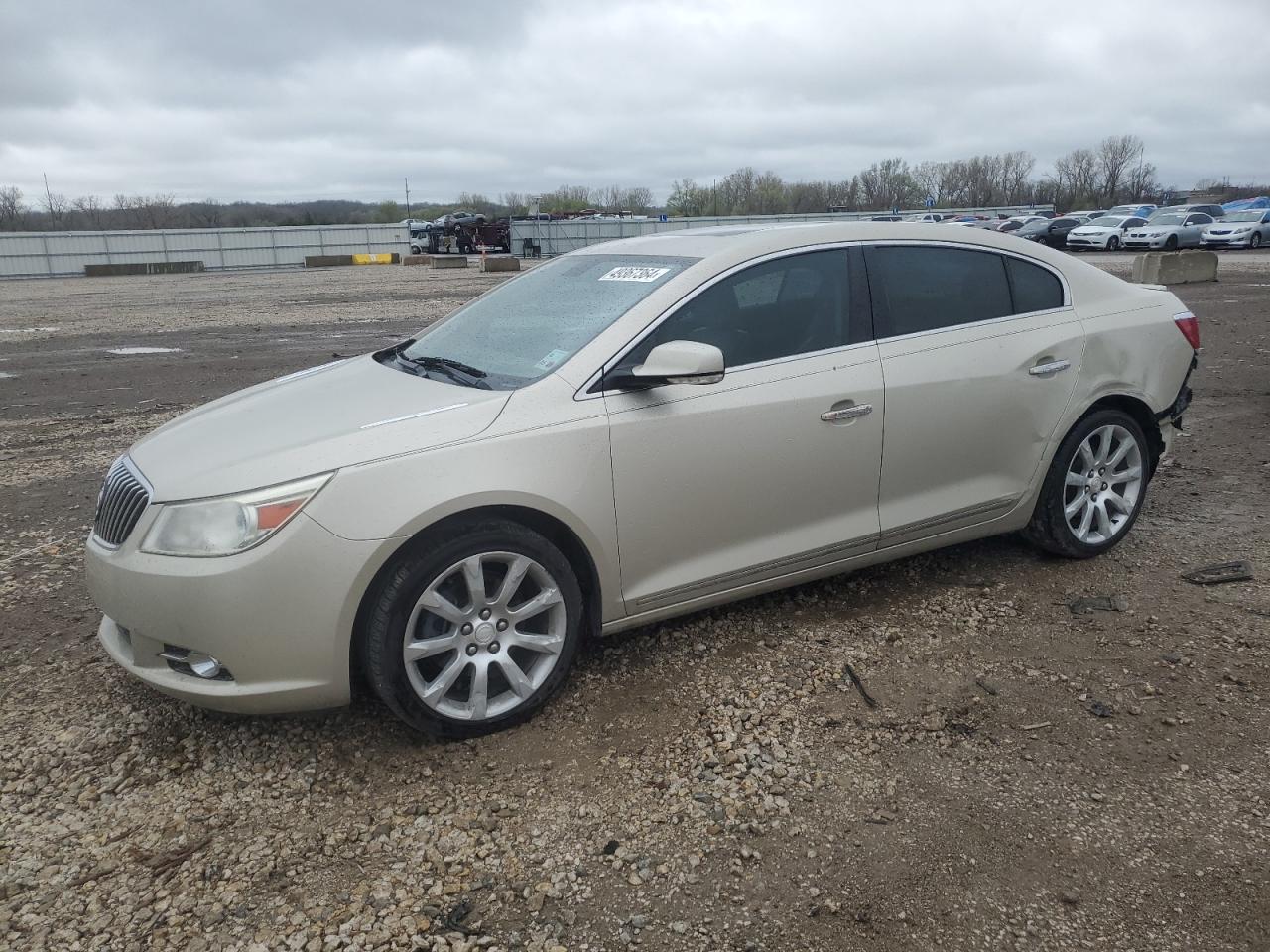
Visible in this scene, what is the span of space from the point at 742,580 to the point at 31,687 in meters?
2.82

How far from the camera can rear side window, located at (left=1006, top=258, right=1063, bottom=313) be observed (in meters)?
4.48

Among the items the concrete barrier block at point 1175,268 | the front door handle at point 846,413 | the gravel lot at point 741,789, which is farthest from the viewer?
the concrete barrier block at point 1175,268

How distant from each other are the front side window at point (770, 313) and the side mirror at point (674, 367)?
0.41ft

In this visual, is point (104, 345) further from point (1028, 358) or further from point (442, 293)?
point (1028, 358)

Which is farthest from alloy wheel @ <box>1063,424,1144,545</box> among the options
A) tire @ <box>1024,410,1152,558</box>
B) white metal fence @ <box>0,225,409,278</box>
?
white metal fence @ <box>0,225,409,278</box>

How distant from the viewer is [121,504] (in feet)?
10.9

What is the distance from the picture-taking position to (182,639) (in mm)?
3031

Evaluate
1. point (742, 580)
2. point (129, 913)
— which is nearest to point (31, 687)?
point (129, 913)

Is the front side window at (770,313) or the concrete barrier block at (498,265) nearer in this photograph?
the front side window at (770,313)

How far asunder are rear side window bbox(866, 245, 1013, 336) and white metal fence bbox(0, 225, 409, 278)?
1930 inches

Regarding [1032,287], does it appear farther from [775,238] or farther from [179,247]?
[179,247]

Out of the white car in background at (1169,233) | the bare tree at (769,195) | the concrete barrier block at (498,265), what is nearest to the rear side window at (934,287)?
the concrete barrier block at (498,265)

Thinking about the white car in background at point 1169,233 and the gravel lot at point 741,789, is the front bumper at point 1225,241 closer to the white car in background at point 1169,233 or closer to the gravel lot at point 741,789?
the white car in background at point 1169,233

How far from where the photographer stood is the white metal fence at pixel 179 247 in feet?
147
